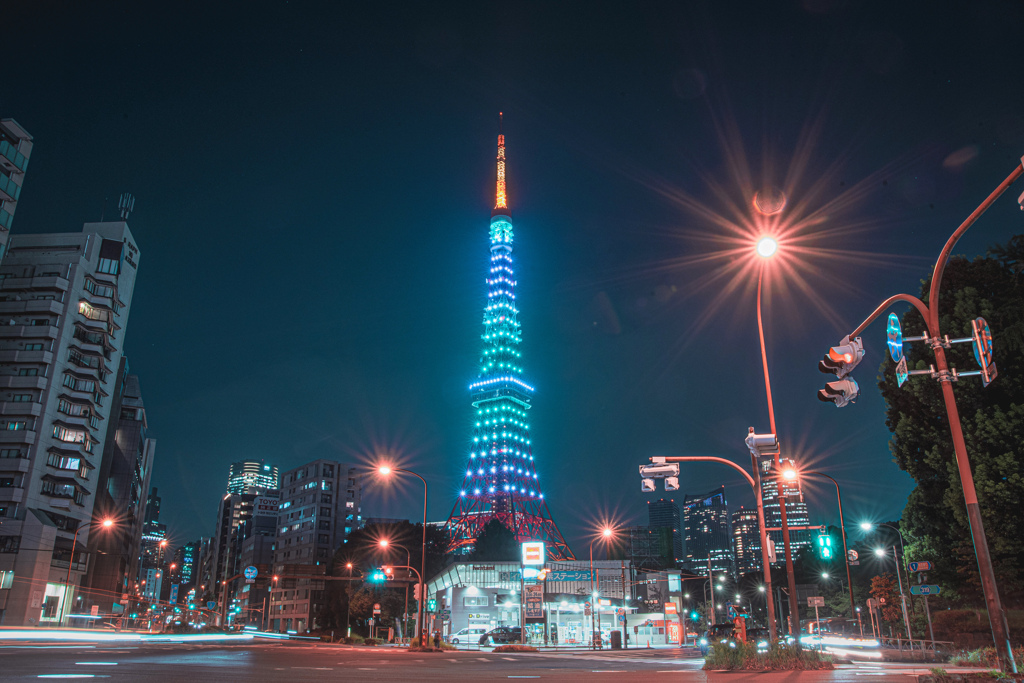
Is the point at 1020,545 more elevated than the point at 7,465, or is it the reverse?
the point at 7,465

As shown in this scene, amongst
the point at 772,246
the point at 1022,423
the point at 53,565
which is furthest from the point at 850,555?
the point at 53,565

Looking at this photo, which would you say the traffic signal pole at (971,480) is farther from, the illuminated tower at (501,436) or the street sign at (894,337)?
the illuminated tower at (501,436)

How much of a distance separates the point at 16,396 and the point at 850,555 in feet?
260

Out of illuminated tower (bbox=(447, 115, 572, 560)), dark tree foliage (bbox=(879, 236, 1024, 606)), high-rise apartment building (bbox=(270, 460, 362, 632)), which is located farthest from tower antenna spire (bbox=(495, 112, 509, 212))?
dark tree foliage (bbox=(879, 236, 1024, 606))

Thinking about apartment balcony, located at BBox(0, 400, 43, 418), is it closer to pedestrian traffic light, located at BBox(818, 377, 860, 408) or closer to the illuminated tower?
the illuminated tower

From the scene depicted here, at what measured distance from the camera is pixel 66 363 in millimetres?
74062

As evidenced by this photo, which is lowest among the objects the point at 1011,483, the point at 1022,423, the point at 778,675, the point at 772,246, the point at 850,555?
the point at 778,675

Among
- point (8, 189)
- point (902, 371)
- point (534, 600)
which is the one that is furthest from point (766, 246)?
point (8, 189)

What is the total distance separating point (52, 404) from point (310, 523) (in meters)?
70.6

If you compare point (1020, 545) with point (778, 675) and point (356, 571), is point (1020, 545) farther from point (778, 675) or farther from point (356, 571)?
point (356, 571)

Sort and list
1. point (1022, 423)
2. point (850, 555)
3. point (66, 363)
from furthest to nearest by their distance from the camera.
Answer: point (66, 363), point (850, 555), point (1022, 423)

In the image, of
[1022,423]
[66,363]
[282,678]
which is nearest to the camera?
[282,678]

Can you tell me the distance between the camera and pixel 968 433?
28625 mm

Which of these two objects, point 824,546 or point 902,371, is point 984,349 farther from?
point 824,546
